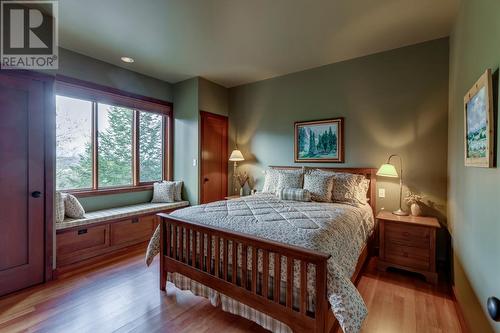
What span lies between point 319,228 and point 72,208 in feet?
9.80

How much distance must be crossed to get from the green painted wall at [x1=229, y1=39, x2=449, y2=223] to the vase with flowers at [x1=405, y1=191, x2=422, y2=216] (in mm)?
97

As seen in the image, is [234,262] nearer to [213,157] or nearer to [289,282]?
[289,282]

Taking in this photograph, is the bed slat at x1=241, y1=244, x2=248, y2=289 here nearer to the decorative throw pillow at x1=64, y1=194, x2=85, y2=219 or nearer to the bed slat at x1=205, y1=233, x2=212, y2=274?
the bed slat at x1=205, y1=233, x2=212, y2=274

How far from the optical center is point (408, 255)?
8.60 feet

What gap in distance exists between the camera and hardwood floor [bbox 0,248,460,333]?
1.84 metres

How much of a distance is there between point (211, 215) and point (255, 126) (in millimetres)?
2535

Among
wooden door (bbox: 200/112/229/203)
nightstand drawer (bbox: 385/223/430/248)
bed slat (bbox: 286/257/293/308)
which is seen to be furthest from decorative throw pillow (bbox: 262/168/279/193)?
bed slat (bbox: 286/257/293/308)

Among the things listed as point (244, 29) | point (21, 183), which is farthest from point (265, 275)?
point (21, 183)

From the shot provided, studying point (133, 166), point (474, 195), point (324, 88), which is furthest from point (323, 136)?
point (133, 166)

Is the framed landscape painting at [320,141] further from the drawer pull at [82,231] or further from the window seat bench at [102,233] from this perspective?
the drawer pull at [82,231]

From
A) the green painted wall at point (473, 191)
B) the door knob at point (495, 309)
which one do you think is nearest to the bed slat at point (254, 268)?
the door knob at point (495, 309)

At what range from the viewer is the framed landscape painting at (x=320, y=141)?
3.52 metres

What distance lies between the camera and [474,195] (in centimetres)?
166

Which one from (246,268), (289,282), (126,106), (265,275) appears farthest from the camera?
(126,106)
